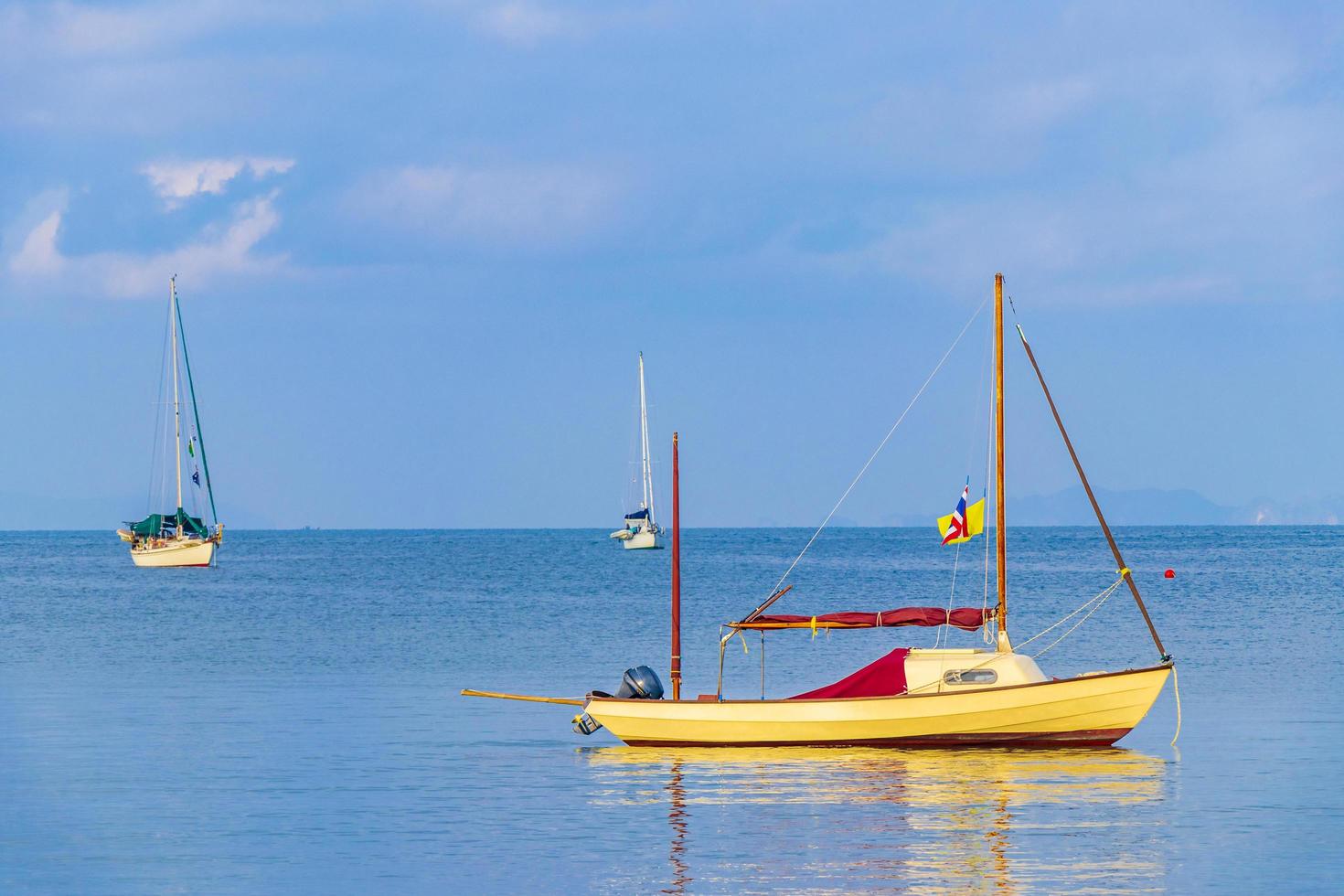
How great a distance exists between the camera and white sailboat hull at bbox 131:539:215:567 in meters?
126

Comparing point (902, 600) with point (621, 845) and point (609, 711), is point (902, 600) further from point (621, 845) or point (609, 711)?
point (621, 845)

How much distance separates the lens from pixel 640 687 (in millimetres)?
34656

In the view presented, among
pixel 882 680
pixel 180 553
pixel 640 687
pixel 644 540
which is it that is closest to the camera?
pixel 882 680

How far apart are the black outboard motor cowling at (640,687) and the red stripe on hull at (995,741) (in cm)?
143

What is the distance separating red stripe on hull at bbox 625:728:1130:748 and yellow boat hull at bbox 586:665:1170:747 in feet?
0.06

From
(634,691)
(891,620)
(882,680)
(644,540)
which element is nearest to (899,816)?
(882,680)

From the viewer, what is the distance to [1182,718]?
39.3 meters

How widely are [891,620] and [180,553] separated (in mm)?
100492

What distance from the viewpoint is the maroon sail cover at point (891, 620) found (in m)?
33.7

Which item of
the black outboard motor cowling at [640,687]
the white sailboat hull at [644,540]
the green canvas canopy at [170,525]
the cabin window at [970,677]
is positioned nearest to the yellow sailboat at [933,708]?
the cabin window at [970,677]

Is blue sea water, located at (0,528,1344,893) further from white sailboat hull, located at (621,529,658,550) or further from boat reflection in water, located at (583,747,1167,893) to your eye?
white sailboat hull, located at (621,529,658,550)

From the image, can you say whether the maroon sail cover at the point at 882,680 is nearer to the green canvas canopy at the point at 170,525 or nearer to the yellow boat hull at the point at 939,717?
the yellow boat hull at the point at 939,717

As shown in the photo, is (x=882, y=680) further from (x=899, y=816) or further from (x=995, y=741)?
(x=899, y=816)

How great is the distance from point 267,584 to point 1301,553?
111 metres
